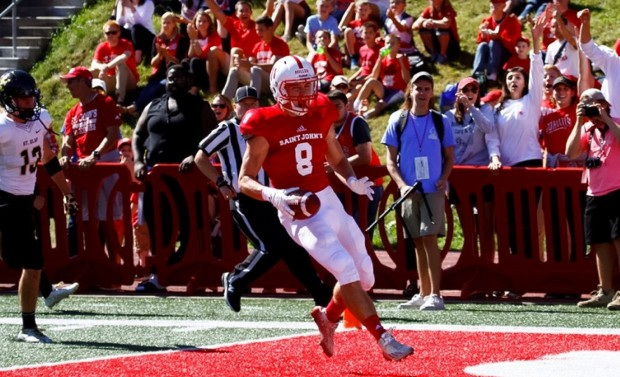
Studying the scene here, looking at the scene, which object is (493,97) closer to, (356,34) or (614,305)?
(614,305)

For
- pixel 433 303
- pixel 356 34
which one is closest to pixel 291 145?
pixel 433 303

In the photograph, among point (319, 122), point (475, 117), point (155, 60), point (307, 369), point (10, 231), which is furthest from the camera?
point (155, 60)

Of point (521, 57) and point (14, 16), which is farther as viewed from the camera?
point (14, 16)

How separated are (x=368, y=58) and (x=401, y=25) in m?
0.62

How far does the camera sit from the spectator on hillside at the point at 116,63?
18641 millimetres

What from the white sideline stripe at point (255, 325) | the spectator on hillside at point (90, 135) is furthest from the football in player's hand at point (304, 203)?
the spectator on hillside at point (90, 135)

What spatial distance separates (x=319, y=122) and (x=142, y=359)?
1.77 metres

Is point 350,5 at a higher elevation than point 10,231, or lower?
higher

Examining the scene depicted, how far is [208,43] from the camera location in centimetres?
1833

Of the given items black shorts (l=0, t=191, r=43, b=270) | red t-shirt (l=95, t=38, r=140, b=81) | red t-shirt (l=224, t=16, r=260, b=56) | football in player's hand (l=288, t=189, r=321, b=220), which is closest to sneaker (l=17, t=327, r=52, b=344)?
black shorts (l=0, t=191, r=43, b=270)

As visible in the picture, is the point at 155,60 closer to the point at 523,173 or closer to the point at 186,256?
the point at 186,256

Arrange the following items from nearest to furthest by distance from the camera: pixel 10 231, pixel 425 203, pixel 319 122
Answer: pixel 319 122 < pixel 10 231 < pixel 425 203

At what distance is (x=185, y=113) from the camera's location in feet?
41.5

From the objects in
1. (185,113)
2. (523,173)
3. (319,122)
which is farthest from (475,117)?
(319,122)
